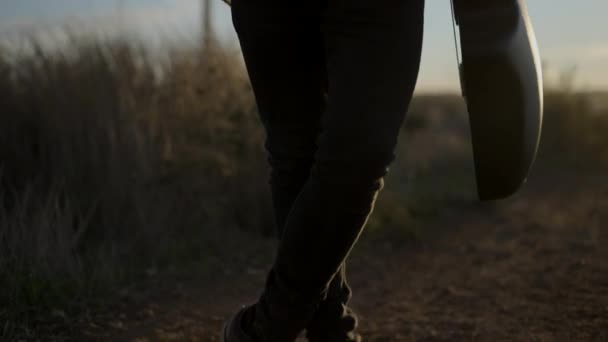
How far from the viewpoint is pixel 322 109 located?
1.40 metres

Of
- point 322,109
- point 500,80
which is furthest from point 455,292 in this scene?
point 500,80

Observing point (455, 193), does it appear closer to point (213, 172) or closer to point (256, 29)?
point (213, 172)

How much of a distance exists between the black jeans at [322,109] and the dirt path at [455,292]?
78 centimetres

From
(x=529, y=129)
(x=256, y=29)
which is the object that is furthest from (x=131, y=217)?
(x=529, y=129)

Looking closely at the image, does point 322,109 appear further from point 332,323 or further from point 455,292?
point 455,292

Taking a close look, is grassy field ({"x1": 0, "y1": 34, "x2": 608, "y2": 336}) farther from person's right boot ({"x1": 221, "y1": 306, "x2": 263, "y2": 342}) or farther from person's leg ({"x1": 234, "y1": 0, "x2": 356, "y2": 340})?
person's leg ({"x1": 234, "y1": 0, "x2": 356, "y2": 340})

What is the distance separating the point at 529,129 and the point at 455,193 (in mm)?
4031

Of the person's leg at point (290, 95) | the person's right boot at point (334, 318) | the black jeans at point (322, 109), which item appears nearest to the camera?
the black jeans at point (322, 109)

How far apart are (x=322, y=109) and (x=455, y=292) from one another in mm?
1341

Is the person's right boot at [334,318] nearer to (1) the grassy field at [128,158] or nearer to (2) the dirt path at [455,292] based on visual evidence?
(2) the dirt path at [455,292]

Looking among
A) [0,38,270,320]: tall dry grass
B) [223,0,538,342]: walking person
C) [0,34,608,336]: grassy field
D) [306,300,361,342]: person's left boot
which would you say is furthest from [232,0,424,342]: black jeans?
[0,38,270,320]: tall dry grass

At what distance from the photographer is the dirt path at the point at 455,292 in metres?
1.98

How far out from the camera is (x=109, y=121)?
323 centimetres

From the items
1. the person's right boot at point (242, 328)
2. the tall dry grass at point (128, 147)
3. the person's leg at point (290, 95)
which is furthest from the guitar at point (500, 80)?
the tall dry grass at point (128, 147)
